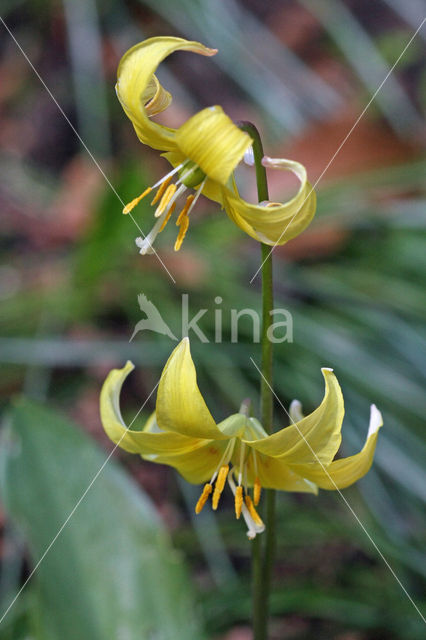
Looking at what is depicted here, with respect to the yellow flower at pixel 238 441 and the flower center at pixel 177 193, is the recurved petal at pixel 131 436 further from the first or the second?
the flower center at pixel 177 193

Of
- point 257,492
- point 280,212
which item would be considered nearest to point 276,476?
point 257,492

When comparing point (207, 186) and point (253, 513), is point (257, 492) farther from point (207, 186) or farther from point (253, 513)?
point (207, 186)

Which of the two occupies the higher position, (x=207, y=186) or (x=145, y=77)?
(x=145, y=77)

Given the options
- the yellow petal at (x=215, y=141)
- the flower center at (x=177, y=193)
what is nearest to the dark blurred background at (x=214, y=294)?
the flower center at (x=177, y=193)

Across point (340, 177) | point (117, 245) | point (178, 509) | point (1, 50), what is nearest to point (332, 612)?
point (178, 509)

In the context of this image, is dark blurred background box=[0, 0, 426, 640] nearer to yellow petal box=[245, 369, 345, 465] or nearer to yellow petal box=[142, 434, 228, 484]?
yellow petal box=[142, 434, 228, 484]

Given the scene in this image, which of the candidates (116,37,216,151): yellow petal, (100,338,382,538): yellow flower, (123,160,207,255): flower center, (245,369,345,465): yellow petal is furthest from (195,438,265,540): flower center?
(116,37,216,151): yellow petal
